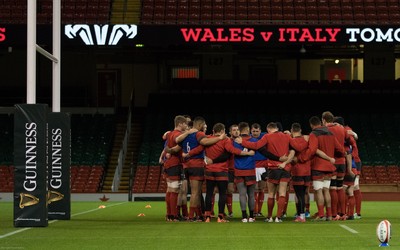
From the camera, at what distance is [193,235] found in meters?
15.7

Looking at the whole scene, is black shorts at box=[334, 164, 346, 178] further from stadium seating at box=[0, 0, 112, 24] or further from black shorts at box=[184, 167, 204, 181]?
stadium seating at box=[0, 0, 112, 24]

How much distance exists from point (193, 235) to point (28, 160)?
3.72 meters

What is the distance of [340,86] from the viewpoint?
4512 cm

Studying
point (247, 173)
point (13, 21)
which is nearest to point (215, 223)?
point (247, 173)

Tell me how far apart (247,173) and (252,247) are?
6.01 meters

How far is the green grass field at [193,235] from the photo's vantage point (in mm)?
13875

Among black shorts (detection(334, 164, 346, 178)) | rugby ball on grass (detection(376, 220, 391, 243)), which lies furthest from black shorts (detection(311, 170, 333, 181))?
rugby ball on grass (detection(376, 220, 391, 243))

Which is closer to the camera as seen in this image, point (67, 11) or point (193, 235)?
point (193, 235)

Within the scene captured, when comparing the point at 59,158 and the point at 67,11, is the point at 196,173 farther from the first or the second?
the point at 67,11

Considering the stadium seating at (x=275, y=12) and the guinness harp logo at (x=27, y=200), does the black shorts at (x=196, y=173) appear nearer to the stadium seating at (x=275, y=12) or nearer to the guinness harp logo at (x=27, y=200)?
the guinness harp logo at (x=27, y=200)

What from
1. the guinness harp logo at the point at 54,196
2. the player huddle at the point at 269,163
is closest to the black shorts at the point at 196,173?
the player huddle at the point at 269,163

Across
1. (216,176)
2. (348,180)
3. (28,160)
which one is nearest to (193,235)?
(216,176)

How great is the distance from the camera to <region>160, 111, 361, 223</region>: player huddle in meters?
19.1

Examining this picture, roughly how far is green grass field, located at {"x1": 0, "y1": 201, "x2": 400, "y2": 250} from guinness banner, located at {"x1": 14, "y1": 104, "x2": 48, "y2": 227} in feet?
1.74
